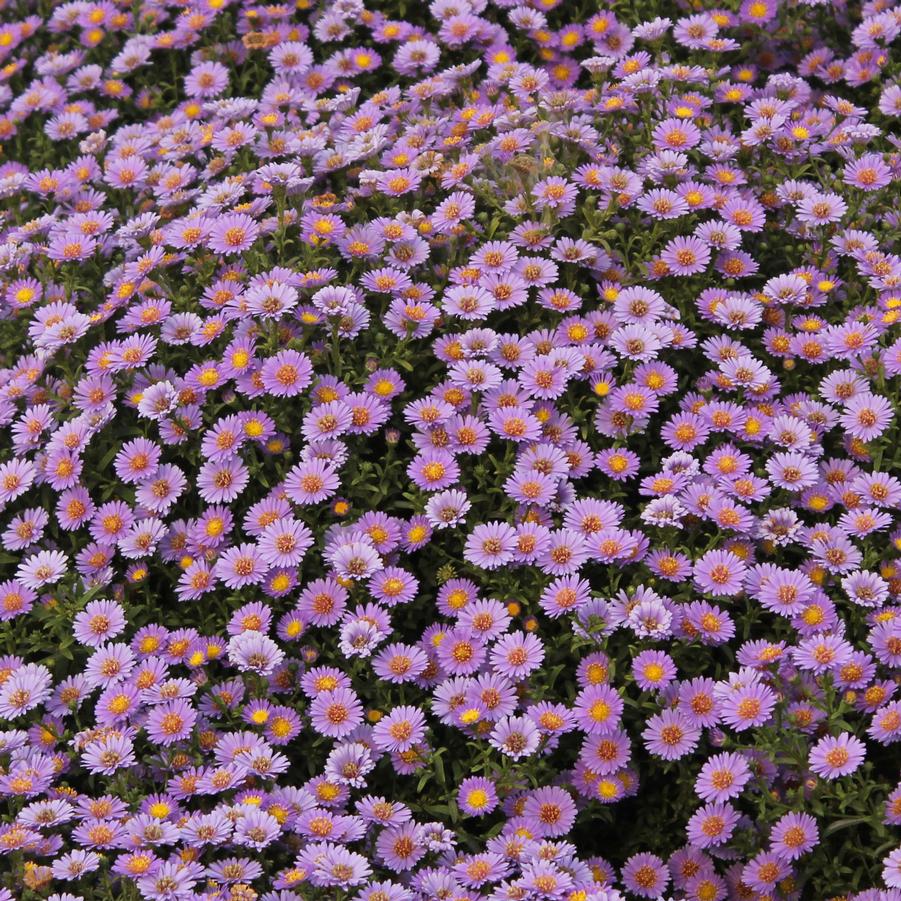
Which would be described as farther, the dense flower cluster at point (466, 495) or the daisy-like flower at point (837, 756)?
the dense flower cluster at point (466, 495)

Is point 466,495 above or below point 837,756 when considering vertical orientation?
above

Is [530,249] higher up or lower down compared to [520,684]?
higher up

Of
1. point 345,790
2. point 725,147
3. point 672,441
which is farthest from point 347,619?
point 725,147

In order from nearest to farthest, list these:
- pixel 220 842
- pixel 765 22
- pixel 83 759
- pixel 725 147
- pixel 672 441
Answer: pixel 220 842
pixel 83 759
pixel 672 441
pixel 725 147
pixel 765 22

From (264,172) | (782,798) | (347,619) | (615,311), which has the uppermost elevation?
(264,172)

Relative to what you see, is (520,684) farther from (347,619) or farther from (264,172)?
(264,172)

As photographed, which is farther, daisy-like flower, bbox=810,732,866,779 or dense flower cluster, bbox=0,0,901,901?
dense flower cluster, bbox=0,0,901,901

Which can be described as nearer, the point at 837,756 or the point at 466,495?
the point at 837,756

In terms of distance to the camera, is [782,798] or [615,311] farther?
[615,311]
